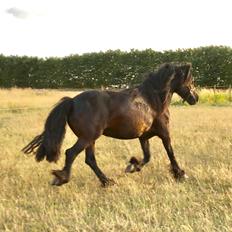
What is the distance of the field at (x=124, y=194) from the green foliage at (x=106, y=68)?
27966 mm

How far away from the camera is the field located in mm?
5578

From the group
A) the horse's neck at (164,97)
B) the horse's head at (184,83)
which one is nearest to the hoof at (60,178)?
the horse's neck at (164,97)

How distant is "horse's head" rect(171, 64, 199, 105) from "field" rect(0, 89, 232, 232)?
123 centimetres

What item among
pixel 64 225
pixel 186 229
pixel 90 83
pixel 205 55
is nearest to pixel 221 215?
pixel 186 229

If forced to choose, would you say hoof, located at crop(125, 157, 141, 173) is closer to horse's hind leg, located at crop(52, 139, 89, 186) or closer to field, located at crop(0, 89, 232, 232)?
field, located at crop(0, 89, 232, 232)

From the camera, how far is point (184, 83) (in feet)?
27.9

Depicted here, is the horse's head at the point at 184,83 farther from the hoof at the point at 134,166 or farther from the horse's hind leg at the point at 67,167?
the horse's hind leg at the point at 67,167

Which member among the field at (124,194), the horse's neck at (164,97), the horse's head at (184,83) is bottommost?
the field at (124,194)

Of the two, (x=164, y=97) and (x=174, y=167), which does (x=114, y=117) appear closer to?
(x=164, y=97)

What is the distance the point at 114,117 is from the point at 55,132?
0.92 metres

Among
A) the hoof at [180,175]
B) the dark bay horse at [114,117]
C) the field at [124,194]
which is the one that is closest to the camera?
the field at [124,194]

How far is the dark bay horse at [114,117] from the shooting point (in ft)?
23.5

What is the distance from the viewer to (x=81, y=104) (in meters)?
7.20

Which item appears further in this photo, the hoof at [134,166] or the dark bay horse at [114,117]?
the hoof at [134,166]
